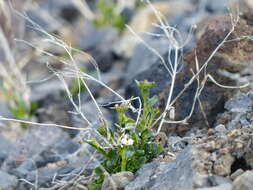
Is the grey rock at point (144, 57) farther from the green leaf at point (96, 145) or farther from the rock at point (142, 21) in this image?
the green leaf at point (96, 145)

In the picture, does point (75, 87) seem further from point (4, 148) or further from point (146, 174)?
point (146, 174)

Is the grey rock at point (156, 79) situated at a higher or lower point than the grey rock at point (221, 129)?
lower

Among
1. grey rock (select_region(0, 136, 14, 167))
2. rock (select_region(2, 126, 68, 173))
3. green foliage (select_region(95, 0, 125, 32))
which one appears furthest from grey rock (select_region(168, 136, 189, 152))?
green foliage (select_region(95, 0, 125, 32))

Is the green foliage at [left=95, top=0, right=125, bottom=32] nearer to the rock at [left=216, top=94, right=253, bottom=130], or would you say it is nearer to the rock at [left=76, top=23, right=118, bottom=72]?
the rock at [left=76, top=23, right=118, bottom=72]

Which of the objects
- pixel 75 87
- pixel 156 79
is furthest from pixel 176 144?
pixel 75 87

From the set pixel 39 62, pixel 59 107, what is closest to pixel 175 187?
pixel 59 107

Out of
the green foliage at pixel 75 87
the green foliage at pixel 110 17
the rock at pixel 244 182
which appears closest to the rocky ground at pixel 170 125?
the rock at pixel 244 182
